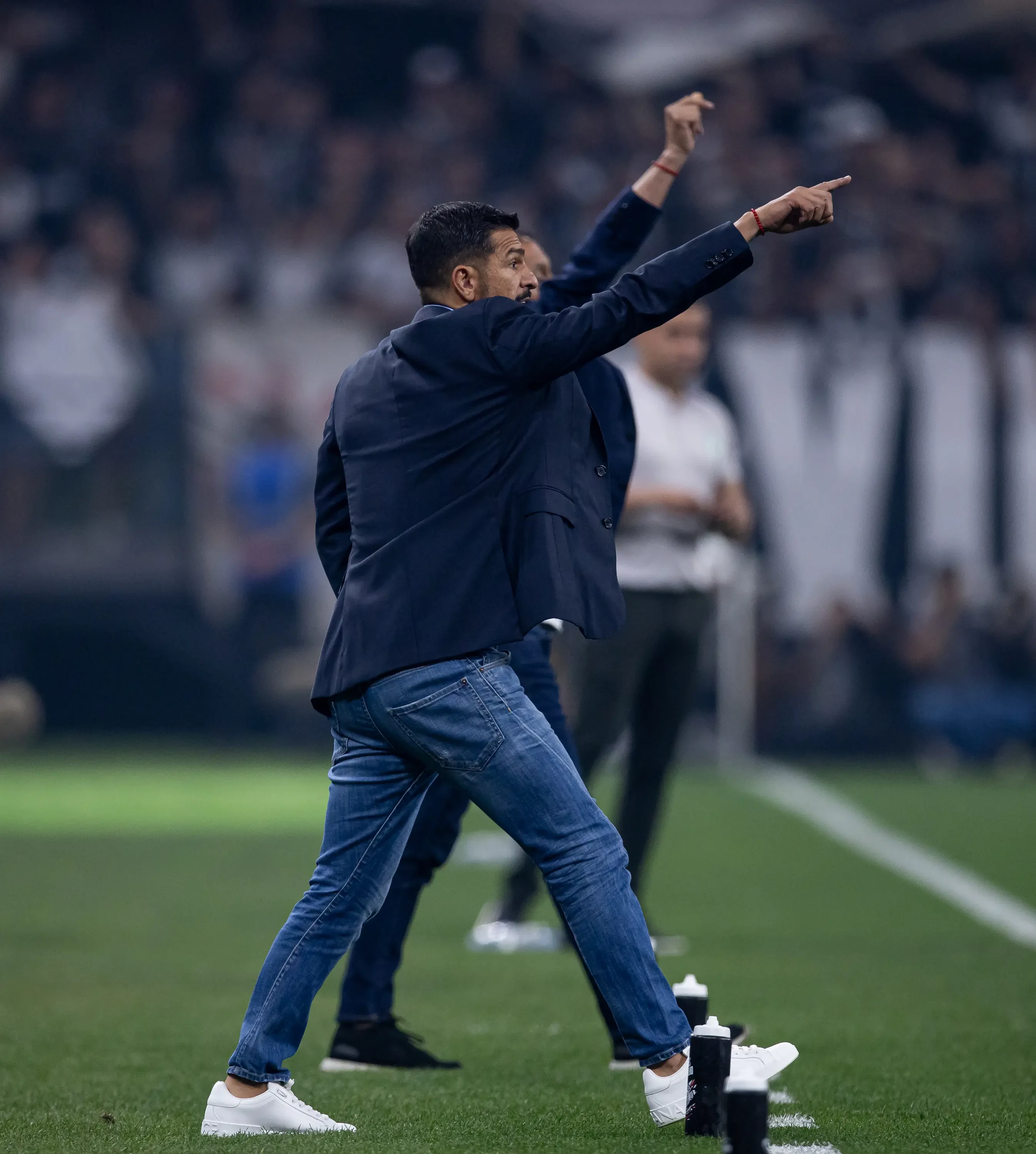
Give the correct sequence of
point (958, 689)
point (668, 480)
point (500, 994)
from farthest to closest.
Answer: point (958, 689)
point (668, 480)
point (500, 994)

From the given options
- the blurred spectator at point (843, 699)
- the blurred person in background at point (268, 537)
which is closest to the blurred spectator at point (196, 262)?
the blurred person in background at point (268, 537)

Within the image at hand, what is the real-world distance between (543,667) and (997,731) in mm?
12550

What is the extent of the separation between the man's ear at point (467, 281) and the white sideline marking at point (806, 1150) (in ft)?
5.89

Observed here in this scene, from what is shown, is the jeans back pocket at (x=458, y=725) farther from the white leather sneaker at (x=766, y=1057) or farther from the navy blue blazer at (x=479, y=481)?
the white leather sneaker at (x=766, y=1057)

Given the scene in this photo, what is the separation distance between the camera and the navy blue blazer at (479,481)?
3869mm

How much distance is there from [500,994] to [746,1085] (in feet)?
9.20

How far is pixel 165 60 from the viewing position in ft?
62.3

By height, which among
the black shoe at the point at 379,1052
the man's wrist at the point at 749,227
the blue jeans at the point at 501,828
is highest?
the man's wrist at the point at 749,227

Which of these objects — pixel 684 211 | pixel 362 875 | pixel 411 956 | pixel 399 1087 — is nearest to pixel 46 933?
pixel 411 956

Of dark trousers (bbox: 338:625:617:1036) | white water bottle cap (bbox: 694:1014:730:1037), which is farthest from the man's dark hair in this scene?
white water bottle cap (bbox: 694:1014:730:1037)

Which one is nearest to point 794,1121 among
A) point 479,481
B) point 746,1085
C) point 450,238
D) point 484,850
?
point 746,1085

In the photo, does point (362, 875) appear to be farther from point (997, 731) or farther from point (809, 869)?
point (997, 731)

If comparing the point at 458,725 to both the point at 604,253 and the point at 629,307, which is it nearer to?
the point at 629,307

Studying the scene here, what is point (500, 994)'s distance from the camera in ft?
20.1
